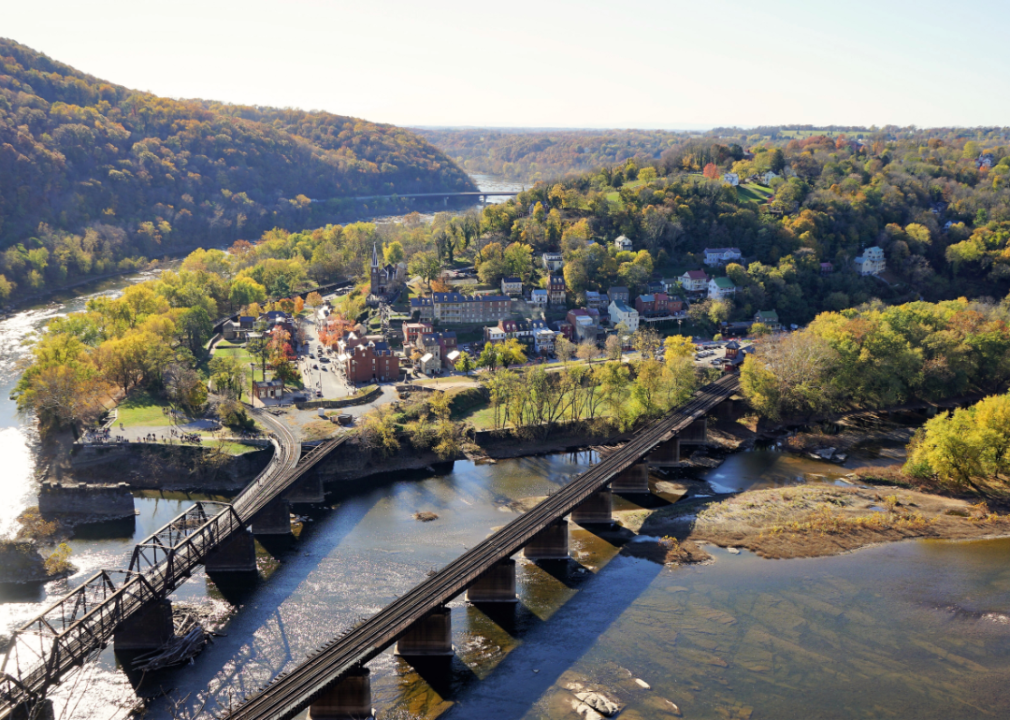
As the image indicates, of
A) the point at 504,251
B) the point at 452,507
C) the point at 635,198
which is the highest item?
the point at 635,198

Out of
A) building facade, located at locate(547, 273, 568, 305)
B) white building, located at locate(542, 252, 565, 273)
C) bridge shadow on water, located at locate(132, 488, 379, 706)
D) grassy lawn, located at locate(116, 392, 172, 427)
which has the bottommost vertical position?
bridge shadow on water, located at locate(132, 488, 379, 706)

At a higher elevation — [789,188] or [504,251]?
[789,188]

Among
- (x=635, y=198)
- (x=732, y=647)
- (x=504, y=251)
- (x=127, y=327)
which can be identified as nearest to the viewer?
(x=732, y=647)

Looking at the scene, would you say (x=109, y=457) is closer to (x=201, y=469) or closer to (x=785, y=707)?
(x=201, y=469)

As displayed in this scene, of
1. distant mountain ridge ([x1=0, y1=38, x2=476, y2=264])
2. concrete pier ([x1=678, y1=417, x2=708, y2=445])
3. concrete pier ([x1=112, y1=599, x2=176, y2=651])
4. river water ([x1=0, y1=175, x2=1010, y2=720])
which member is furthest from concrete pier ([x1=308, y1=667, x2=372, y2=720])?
distant mountain ridge ([x1=0, y1=38, x2=476, y2=264])

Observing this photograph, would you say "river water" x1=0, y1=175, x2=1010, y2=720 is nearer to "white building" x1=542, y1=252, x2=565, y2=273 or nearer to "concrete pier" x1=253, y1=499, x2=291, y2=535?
"concrete pier" x1=253, y1=499, x2=291, y2=535

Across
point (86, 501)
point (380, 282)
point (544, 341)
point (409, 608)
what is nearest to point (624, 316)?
point (544, 341)

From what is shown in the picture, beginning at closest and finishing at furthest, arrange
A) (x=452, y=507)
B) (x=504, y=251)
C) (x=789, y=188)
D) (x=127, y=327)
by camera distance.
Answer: (x=452, y=507), (x=127, y=327), (x=504, y=251), (x=789, y=188)

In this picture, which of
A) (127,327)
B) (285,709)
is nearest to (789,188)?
(127,327)
